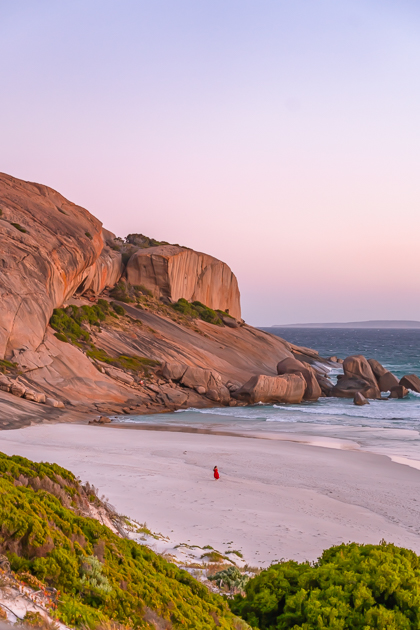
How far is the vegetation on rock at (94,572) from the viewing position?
4.28 m

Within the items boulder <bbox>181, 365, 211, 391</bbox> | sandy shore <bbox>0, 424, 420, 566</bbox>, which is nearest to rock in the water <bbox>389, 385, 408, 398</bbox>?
boulder <bbox>181, 365, 211, 391</bbox>

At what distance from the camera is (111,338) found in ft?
131

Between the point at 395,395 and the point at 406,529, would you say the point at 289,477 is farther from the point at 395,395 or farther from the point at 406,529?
the point at 395,395

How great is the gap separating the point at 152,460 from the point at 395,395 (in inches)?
1250

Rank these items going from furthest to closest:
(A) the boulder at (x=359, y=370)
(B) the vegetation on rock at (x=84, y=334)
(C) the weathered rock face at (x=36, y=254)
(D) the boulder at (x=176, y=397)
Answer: (A) the boulder at (x=359, y=370) → (B) the vegetation on rock at (x=84, y=334) → (D) the boulder at (x=176, y=397) → (C) the weathered rock face at (x=36, y=254)

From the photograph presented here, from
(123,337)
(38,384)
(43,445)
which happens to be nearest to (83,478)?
(43,445)

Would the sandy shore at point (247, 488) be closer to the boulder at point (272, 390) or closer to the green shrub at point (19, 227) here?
the boulder at point (272, 390)

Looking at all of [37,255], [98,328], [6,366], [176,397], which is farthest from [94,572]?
[98,328]

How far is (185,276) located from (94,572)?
53.4 meters

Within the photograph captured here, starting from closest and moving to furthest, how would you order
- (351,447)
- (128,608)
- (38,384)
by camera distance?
(128,608) < (351,447) < (38,384)

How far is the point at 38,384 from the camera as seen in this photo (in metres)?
28.4

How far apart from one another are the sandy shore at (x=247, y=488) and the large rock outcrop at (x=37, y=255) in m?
11.7

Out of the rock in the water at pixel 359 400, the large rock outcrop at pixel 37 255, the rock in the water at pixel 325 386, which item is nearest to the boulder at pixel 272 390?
the rock in the water at pixel 359 400

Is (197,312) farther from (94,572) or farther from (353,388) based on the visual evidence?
(94,572)
